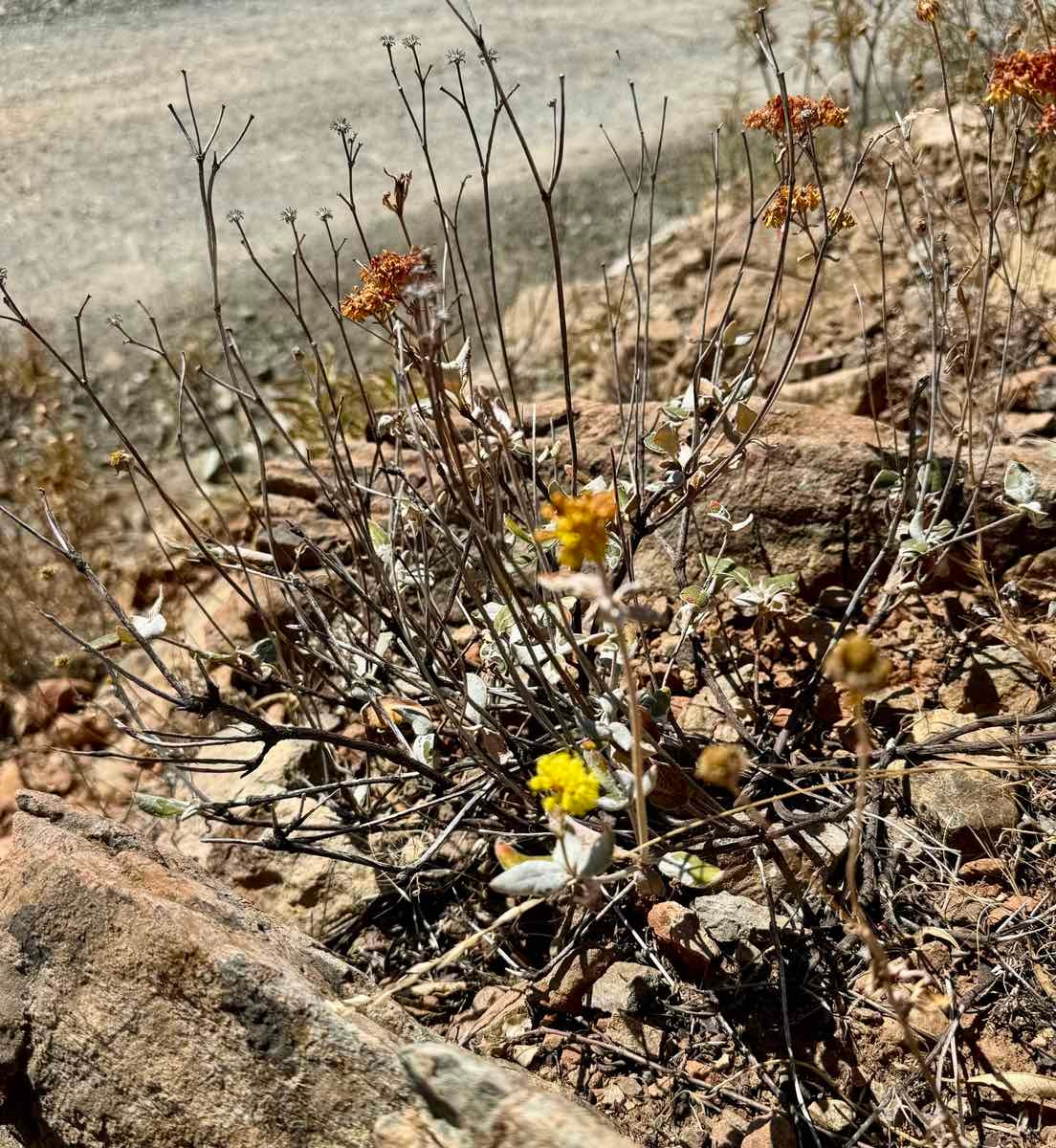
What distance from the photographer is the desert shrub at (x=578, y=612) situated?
1.59 metres

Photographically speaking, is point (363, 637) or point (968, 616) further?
point (363, 637)

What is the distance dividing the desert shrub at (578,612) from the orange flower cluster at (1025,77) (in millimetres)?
22

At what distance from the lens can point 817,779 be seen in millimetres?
2111

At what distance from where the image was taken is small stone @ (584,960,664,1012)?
1.88m

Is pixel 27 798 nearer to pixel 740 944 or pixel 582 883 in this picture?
pixel 582 883

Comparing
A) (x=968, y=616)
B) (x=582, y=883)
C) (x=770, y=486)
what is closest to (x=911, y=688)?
(x=968, y=616)

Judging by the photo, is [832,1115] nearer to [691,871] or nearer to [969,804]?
[691,871]

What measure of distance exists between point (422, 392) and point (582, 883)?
71.9 inches

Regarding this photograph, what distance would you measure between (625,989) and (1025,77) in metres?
1.73

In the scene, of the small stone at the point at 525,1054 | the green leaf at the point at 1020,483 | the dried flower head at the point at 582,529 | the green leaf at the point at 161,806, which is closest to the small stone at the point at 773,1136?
the small stone at the point at 525,1054

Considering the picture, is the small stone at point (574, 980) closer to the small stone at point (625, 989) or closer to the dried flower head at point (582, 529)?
the small stone at point (625, 989)

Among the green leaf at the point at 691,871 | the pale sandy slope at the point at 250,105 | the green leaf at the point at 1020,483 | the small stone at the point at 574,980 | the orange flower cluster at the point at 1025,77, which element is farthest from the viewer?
the pale sandy slope at the point at 250,105

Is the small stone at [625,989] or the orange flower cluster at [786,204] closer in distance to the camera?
the small stone at [625,989]

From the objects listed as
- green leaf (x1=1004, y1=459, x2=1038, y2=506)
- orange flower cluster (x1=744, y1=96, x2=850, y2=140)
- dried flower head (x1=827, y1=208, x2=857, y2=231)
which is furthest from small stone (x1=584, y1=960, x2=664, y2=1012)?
orange flower cluster (x1=744, y1=96, x2=850, y2=140)
